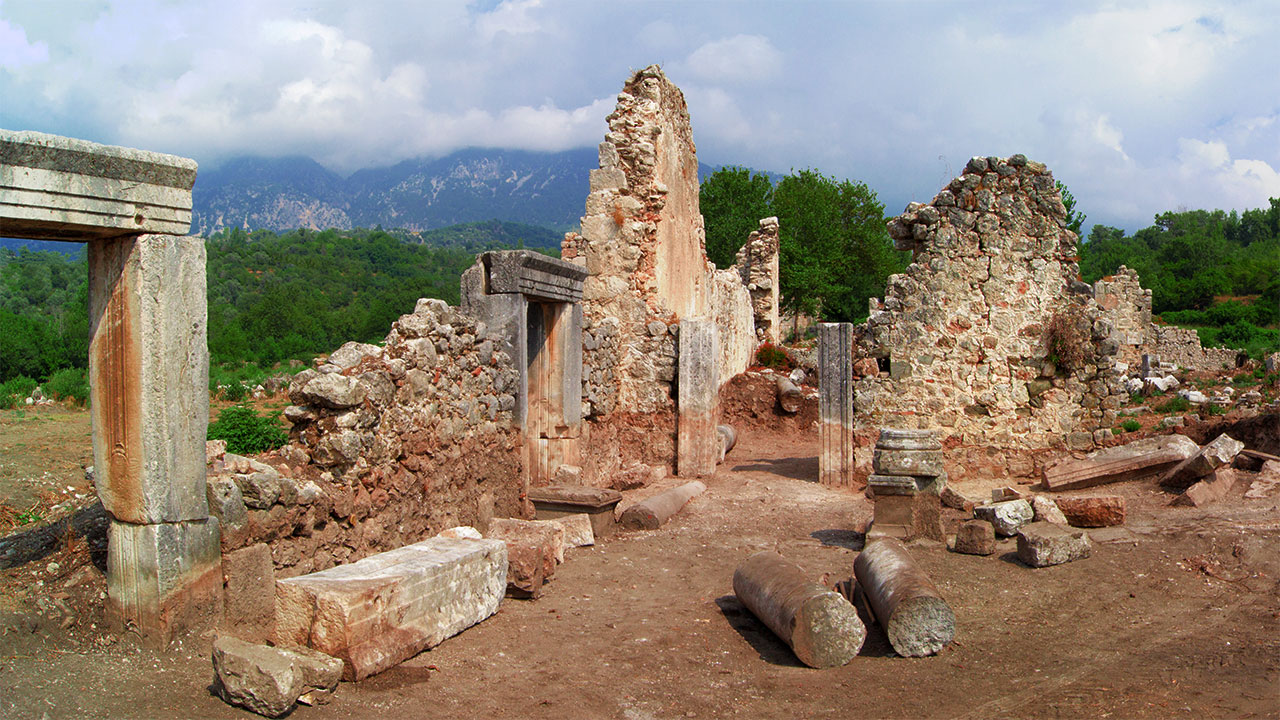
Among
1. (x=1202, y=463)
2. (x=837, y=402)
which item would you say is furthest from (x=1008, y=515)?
(x=837, y=402)

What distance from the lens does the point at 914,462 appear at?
7574 mm

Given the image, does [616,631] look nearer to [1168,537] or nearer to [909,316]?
[1168,537]

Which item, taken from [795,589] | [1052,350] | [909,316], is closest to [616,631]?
[795,589]

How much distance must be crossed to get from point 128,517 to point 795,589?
3.84 metres

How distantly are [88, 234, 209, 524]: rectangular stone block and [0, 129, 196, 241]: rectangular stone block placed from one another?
14cm

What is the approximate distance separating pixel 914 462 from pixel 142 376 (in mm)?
6051

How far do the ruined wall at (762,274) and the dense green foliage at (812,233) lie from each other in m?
9.57

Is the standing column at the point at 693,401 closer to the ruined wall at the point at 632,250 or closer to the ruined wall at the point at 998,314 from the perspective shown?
the ruined wall at the point at 632,250

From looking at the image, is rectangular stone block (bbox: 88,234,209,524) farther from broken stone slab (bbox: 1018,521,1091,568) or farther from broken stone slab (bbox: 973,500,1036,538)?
broken stone slab (bbox: 973,500,1036,538)

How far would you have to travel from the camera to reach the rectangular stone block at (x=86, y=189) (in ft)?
13.1

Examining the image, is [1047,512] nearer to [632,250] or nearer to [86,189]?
[632,250]

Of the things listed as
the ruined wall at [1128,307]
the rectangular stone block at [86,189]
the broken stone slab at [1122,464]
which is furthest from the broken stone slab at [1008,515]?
the ruined wall at [1128,307]

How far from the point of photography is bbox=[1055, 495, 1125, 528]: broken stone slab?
7457 millimetres

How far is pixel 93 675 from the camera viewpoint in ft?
13.4
